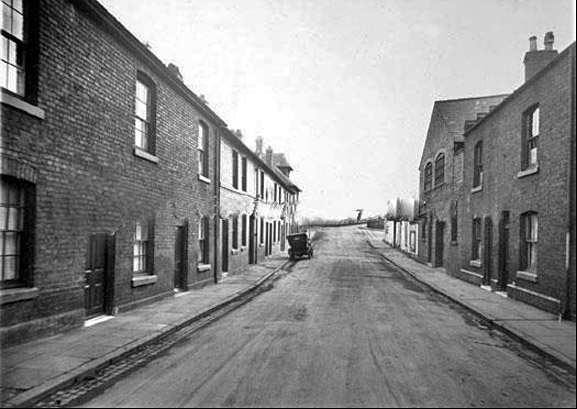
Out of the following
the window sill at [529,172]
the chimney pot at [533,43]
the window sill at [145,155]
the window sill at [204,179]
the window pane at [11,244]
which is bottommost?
the window pane at [11,244]

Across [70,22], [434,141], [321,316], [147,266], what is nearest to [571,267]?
[321,316]

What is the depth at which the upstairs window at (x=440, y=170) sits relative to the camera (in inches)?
926

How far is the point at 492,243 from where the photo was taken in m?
14.8

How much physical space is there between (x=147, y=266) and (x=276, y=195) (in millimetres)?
23176

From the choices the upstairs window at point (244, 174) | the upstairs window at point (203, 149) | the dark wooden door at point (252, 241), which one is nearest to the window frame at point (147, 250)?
the upstairs window at point (203, 149)

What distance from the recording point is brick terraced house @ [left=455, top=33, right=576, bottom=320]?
969 cm

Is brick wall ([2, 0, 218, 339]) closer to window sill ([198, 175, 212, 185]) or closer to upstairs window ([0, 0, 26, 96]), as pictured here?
upstairs window ([0, 0, 26, 96])

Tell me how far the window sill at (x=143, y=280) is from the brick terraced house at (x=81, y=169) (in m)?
0.03

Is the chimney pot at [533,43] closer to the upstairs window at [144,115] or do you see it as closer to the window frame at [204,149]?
the window frame at [204,149]

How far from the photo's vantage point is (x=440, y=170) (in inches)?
951

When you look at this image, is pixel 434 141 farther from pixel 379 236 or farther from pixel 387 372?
pixel 379 236

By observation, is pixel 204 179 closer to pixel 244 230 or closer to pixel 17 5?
pixel 244 230

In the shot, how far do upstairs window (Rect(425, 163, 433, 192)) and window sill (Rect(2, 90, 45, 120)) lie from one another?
2254cm

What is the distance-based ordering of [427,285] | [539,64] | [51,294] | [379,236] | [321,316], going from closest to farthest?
1. [51,294]
2. [321,316]
3. [539,64]
4. [427,285]
5. [379,236]
